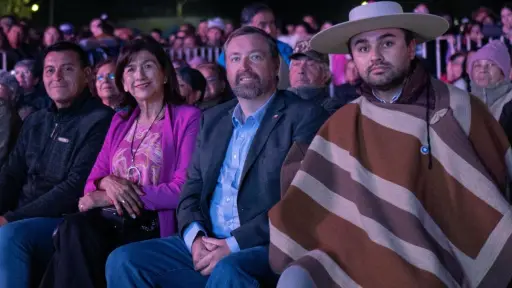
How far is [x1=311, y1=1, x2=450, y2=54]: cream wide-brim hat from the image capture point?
3047mm

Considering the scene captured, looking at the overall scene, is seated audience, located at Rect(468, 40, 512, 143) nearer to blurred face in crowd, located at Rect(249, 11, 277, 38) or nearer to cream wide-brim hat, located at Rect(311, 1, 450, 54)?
blurred face in crowd, located at Rect(249, 11, 277, 38)

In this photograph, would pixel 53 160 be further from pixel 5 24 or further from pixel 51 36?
pixel 5 24

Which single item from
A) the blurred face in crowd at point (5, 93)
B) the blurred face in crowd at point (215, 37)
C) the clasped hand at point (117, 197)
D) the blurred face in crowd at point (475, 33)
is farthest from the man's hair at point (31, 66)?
the blurred face in crowd at point (475, 33)

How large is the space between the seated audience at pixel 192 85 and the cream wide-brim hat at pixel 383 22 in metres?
2.17

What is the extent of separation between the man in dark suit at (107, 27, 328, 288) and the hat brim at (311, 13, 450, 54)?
342 millimetres

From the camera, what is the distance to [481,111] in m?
2.79

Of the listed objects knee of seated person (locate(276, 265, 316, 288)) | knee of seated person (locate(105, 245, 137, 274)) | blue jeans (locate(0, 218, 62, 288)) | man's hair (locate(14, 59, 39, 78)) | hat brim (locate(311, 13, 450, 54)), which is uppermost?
hat brim (locate(311, 13, 450, 54))

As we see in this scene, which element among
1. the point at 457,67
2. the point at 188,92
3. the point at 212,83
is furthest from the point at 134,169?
the point at 457,67

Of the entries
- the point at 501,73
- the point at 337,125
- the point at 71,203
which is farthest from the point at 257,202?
the point at 501,73

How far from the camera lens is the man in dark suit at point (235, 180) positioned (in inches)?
127

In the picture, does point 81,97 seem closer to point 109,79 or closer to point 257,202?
point 109,79

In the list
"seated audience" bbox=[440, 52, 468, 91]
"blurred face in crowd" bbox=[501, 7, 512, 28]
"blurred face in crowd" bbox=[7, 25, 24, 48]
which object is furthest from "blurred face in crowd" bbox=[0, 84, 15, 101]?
"blurred face in crowd" bbox=[501, 7, 512, 28]

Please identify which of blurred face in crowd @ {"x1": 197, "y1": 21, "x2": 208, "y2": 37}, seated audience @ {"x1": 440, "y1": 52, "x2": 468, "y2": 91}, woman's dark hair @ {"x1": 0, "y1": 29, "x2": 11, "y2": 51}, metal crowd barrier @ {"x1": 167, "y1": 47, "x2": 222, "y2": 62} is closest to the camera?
seated audience @ {"x1": 440, "y1": 52, "x2": 468, "y2": 91}

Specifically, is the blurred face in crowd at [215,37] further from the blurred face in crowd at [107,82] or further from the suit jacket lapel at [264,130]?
the suit jacket lapel at [264,130]
